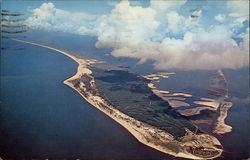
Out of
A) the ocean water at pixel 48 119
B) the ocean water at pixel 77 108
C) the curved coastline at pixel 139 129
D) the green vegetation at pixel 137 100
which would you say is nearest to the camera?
the ocean water at pixel 48 119

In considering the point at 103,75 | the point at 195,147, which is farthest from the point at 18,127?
the point at 195,147

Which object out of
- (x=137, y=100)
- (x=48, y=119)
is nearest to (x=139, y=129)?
(x=137, y=100)

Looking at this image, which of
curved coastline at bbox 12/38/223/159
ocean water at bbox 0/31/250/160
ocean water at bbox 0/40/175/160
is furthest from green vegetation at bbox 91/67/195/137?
ocean water at bbox 0/40/175/160

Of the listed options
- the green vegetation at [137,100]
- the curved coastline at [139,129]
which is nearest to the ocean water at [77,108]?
the curved coastline at [139,129]

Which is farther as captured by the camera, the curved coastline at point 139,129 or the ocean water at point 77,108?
the curved coastline at point 139,129

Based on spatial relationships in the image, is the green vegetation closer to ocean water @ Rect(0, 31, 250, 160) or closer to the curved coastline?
the curved coastline

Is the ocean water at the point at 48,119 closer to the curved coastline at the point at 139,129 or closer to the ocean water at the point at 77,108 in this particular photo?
the ocean water at the point at 77,108
